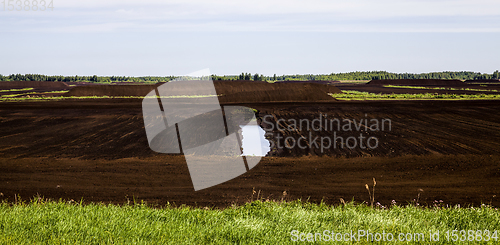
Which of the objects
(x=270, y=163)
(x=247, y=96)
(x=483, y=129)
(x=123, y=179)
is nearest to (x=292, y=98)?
(x=247, y=96)

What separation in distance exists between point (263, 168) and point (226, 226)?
9.19m

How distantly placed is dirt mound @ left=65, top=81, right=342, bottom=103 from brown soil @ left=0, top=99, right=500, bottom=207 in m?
24.9

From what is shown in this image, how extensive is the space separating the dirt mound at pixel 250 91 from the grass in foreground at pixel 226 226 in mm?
40515

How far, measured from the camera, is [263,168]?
14.2 meters

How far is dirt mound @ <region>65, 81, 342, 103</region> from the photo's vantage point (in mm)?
48969

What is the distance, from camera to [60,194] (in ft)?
36.0

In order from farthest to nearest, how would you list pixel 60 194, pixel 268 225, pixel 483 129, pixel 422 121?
pixel 422 121, pixel 483 129, pixel 60 194, pixel 268 225

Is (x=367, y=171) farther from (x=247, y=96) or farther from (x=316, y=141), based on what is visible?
(x=247, y=96)

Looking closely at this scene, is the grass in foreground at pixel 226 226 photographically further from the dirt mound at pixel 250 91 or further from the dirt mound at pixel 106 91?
the dirt mound at pixel 106 91

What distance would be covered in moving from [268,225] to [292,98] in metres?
44.8

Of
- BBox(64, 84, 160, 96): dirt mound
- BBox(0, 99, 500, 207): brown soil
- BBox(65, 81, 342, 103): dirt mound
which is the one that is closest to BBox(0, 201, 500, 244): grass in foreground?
BBox(0, 99, 500, 207): brown soil

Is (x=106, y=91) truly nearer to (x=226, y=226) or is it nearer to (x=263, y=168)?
(x=263, y=168)

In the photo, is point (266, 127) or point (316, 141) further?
point (266, 127)

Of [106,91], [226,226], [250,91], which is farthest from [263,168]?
[106,91]
